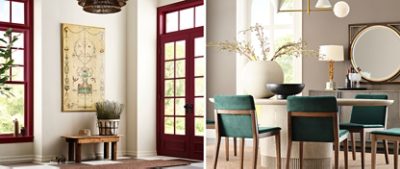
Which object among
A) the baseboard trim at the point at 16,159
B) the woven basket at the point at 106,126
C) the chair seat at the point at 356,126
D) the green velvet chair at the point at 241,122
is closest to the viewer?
the green velvet chair at the point at 241,122

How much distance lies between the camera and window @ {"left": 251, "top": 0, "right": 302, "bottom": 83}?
903cm

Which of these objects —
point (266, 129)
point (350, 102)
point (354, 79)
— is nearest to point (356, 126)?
point (350, 102)

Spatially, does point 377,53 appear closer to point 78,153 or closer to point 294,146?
point 294,146

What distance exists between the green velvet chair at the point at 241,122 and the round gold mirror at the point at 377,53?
3.62 metres

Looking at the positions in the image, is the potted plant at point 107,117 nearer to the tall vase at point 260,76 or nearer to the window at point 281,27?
the window at point 281,27

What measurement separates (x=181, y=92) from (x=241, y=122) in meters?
3.50

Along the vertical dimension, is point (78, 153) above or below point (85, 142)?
below

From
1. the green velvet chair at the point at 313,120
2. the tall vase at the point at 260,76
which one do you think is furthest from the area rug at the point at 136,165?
the green velvet chair at the point at 313,120

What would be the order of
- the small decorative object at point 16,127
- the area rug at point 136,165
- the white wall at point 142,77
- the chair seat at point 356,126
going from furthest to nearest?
the white wall at point 142,77 → the small decorative object at point 16,127 → the area rug at point 136,165 → the chair seat at point 356,126

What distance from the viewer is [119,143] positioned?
348 inches

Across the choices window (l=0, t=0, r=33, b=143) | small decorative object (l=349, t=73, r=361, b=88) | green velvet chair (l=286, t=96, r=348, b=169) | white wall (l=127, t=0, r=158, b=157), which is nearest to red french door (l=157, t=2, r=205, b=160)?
white wall (l=127, t=0, r=158, b=157)

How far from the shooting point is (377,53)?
834 cm

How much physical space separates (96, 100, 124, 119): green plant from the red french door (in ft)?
2.67

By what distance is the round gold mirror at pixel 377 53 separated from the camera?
8164mm
